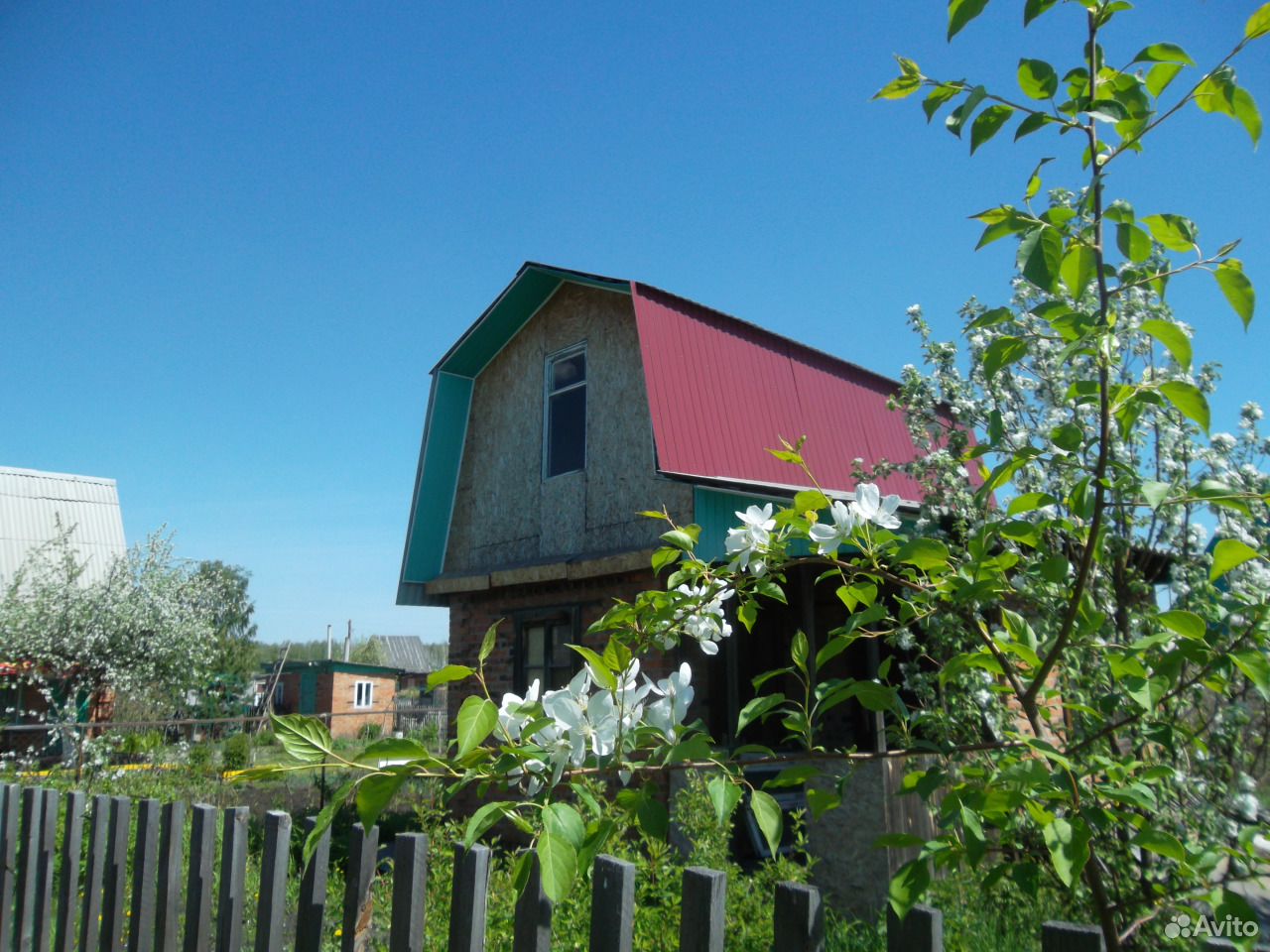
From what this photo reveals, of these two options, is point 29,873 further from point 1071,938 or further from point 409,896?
point 1071,938

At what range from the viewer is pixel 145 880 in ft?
8.48

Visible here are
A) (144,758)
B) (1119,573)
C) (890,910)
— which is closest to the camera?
(890,910)

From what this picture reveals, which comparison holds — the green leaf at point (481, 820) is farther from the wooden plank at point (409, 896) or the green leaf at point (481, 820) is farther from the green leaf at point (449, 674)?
the wooden plank at point (409, 896)

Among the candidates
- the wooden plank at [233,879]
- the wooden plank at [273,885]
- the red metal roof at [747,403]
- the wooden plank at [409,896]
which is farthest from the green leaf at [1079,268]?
the red metal roof at [747,403]

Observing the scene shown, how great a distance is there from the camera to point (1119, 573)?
385 cm

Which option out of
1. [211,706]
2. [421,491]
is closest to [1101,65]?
[421,491]

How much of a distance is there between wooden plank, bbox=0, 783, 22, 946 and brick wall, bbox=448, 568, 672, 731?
16.1ft

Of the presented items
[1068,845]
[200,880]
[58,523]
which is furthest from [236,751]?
[1068,845]

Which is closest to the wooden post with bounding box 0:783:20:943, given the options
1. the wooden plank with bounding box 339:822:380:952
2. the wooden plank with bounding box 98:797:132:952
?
the wooden plank with bounding box 98:797:132:952

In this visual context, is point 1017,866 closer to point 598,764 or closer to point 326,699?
point 598,764

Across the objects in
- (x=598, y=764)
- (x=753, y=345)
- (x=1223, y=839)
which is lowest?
(x=1223, y=839)

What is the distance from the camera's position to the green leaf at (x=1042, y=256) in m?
1.14

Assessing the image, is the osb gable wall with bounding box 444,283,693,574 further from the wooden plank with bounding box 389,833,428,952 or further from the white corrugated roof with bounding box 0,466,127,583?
the white corrugated roof with bounding box 0,466,127,583

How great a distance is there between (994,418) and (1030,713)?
0.48m
